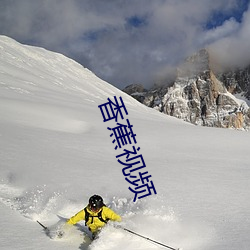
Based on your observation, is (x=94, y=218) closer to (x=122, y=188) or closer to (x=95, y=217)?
(x=95, y=217)

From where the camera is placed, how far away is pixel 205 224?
5.96 m

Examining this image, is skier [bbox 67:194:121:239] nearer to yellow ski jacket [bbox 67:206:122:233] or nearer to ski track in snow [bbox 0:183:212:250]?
yellow ski jacket [bbox 67:206:122:233]

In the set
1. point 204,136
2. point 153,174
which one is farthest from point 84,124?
point 153,174

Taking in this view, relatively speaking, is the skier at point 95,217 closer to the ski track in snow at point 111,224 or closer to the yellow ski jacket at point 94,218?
the yellow ski jacket at point 94,218

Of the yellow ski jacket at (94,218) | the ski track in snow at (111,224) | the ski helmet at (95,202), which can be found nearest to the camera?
the ski track in snow at (111,224)

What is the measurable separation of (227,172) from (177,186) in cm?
233

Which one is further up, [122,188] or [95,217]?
[122,188]

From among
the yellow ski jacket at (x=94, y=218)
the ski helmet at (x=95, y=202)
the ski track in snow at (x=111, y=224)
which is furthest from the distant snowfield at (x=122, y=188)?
the ski helmet at (x=95, y=202)

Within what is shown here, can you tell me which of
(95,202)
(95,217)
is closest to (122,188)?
(95,217)

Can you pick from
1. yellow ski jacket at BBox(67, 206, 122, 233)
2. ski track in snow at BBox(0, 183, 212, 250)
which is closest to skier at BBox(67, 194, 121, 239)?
yellow ski jacket at BBox(67, 206, 122, 233)

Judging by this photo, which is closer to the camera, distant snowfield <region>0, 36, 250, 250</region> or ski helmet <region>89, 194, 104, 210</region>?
distant snowfield <region>0, 36, 250, 250</region>

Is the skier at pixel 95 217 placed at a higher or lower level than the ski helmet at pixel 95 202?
lower

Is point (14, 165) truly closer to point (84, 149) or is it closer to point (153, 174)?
point (84, 149)

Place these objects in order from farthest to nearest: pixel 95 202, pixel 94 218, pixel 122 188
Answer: pixel 122 188
pixel 94 218
pixel 95 202
